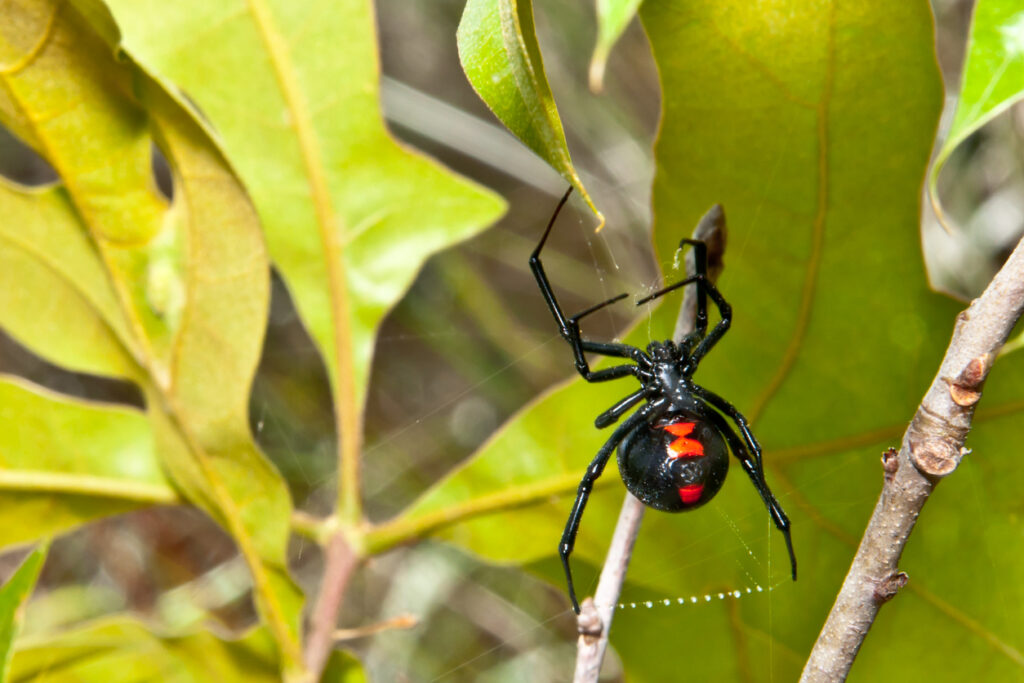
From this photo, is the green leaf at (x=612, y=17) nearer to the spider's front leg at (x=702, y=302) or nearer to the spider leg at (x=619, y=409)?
the spider's front leg at (x=702, y=302)

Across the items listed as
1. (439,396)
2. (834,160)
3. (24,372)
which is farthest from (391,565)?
(834,160)

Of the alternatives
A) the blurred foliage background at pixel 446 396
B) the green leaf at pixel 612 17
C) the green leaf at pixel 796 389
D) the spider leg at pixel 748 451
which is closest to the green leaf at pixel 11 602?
the green leaf at pixel 796 389

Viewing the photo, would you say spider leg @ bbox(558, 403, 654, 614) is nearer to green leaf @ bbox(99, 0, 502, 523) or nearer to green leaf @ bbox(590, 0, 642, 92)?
green leaf @ bbox(99, 0, 502, 523)

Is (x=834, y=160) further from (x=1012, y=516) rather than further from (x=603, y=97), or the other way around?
(x=603, y=97)

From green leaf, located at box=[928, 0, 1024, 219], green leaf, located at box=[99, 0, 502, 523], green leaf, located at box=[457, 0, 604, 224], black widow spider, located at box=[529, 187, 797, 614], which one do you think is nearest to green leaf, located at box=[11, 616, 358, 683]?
green leaf, located at box=[99, 0, 502, 523]

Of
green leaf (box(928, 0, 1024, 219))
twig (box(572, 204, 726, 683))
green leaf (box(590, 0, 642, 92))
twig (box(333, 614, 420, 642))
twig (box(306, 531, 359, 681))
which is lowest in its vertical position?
twig (box(333, 614, 420, 642))

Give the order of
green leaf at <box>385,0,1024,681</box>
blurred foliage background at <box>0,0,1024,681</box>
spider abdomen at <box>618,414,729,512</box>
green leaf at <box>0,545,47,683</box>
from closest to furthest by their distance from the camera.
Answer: green leaf at <box>0,545,47,683</box>, green leaf at <box>385,0,1024,681</box>, spider abdomen at <box>618,414,729,512</box>, blurred foliage background at <box>0,0,1024,681</box>
